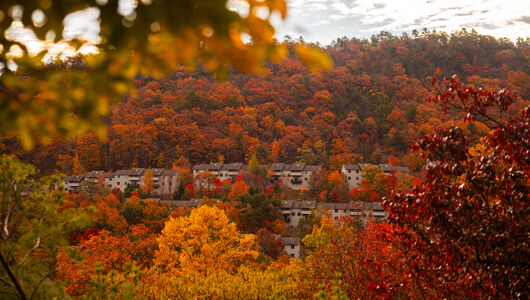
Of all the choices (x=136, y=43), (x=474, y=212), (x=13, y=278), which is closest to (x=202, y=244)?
(x=13, y=278)

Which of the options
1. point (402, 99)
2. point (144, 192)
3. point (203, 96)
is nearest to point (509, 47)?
point (402, 99)

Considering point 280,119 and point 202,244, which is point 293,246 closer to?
point 202,244

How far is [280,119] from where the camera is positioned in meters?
53.6

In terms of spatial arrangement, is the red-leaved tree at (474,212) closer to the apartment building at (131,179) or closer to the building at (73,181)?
the apartment building at (131,179)

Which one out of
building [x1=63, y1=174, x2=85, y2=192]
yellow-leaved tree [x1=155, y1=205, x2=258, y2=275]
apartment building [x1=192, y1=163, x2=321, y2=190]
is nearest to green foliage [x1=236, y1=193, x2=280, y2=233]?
apartment building [x1=192, y1=163, x2=321, y2=190]

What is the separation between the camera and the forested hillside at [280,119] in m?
45.4

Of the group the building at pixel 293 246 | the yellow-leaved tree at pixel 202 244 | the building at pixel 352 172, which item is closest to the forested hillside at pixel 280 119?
the building at pixel 352 172

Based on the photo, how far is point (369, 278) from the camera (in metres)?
6.64

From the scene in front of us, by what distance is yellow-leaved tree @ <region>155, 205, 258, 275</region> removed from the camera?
12.9 meters

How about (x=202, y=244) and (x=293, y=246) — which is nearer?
(x=202, y=244)

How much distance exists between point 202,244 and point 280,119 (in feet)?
136

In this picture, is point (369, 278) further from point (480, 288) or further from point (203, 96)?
point (203, 96)

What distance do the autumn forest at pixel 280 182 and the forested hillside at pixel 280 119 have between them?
305mm

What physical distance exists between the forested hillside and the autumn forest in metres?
0.31
